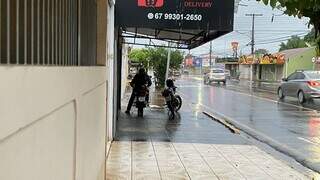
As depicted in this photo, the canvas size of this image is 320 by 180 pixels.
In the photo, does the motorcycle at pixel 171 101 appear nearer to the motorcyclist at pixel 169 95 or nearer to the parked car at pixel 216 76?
the motorcyclist at pixel 169 95

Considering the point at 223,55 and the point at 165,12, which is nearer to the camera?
the point at 165,12

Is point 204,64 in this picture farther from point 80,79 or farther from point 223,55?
point 80,79

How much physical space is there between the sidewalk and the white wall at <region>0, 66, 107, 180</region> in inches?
177

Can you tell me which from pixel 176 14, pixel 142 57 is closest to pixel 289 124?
pixel 176 14

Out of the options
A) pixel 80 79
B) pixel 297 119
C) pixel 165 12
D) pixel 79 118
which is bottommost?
pixel 297 119

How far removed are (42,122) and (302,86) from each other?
28.1 metres

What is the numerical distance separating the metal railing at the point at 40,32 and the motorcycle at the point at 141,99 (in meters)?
14.4

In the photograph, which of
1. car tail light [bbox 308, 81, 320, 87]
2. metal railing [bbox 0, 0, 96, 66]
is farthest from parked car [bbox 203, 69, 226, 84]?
metal railing [bbox 0, 0, 96, 66]

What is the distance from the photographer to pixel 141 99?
19672 millimetres

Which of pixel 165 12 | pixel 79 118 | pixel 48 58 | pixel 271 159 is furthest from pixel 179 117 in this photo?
pixel 48 58

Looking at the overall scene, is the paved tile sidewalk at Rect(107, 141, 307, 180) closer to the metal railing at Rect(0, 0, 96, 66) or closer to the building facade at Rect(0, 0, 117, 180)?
the building facade at Rect(0, 0, 117, 180)

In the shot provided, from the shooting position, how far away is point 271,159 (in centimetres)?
1107

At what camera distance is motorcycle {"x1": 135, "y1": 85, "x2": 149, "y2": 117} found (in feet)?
63.8

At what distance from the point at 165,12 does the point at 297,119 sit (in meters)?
8.35
